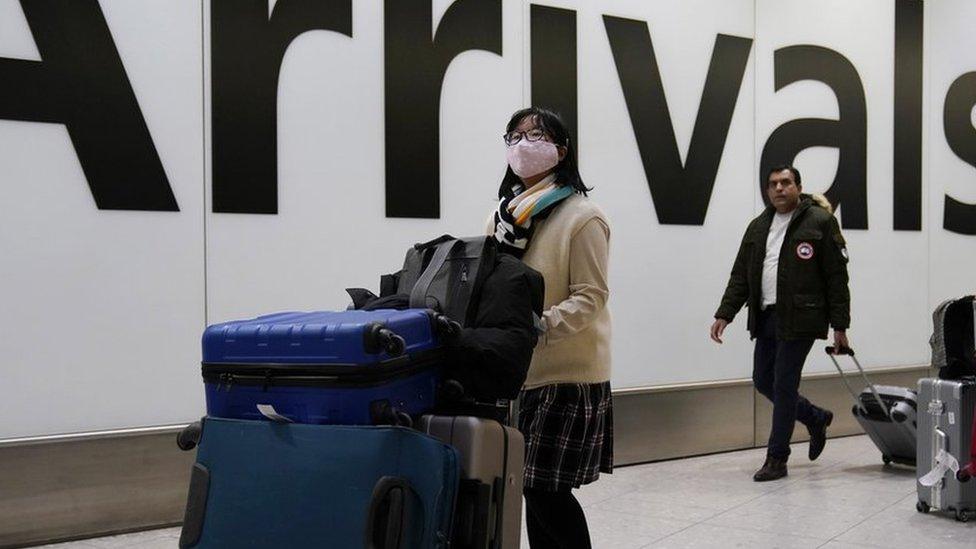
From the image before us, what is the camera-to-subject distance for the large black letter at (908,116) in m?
7.15

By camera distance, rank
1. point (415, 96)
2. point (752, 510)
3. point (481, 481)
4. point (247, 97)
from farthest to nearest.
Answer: point (415, 96) → point (752, 510) → point (247, 97) → point (481, 481)

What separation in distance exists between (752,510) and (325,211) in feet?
7.76

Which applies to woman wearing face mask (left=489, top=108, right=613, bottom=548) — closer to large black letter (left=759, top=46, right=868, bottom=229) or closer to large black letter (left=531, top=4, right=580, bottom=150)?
large black letter (left=531, top=4, right=580, bottom=150)

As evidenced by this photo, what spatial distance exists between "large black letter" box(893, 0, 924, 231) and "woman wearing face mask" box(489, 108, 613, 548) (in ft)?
16.8

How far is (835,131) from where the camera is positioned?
6758 mm

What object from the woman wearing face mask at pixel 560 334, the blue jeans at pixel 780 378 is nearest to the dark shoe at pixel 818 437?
the blue jeans at pixel 780 378

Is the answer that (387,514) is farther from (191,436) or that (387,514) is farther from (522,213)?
(522,213)

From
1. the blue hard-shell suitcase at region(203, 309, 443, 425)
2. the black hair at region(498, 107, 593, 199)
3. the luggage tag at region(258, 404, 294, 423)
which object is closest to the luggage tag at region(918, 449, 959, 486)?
the black hair at region(498, 107, 593, 199)

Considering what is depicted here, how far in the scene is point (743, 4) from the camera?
20.6 ft

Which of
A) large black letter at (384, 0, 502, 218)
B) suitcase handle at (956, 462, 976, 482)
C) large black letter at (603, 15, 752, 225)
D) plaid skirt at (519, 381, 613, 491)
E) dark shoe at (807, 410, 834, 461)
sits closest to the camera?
plaid skirt at (519, 381, 613, 491)

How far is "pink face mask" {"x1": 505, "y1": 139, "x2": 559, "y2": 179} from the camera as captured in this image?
274 centimetres

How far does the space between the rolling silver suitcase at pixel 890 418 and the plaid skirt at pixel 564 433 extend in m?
2.91

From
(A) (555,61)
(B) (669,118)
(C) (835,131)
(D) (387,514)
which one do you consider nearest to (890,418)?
(B) (669,118)

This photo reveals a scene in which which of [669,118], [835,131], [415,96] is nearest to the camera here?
[415,96]
